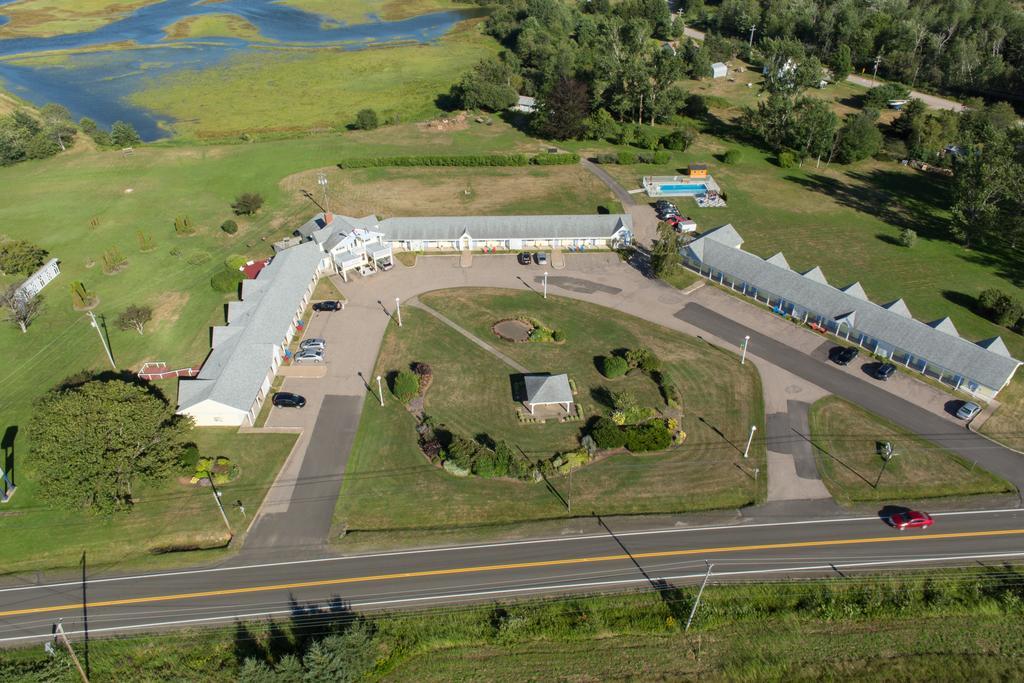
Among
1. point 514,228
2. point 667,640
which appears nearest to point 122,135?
point 514,228

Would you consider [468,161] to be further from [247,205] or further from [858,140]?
[858,140]

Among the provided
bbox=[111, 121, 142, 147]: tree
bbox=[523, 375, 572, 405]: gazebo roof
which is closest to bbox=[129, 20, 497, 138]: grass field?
bbox=[111, 121, 142, 147]: tree

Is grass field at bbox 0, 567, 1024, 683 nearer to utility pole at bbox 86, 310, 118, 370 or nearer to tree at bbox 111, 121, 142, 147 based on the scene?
utility pole at bbox 86, 310, 118, 370

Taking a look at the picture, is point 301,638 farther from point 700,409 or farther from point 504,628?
point 700,409

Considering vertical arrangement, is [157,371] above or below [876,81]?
below

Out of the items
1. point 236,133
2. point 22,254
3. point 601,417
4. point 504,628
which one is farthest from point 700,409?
point 236,133

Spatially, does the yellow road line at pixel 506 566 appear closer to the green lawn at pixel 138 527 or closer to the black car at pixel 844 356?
the green lawn at pixel 138 527

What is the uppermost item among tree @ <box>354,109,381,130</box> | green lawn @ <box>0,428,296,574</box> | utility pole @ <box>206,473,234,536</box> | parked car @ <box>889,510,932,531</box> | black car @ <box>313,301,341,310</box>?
tree @ <box>354,109,381,130</box>

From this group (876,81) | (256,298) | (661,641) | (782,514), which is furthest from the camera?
(876,81)
